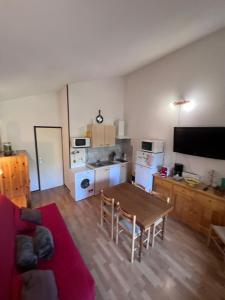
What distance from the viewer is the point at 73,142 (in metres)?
3.84

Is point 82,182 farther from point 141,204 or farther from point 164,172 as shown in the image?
point 164,172

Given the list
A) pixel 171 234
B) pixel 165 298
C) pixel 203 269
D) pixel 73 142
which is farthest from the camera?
pixel 73 142

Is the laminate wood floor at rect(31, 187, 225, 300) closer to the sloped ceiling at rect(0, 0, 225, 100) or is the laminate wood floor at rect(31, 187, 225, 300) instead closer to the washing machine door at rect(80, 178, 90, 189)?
the washing machine door at rect(80, 178, 90, 189)

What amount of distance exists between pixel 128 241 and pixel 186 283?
958 millimetres

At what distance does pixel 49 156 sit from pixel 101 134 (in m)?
1.69

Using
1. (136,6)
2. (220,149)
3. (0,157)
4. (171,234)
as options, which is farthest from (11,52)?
(171,234)

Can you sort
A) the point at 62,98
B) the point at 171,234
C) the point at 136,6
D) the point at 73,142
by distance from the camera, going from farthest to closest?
the point at 62,98 < the point at 73,142 < the point at 171,234 < the point at 136,6

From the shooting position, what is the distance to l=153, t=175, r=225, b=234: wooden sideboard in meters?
2.56

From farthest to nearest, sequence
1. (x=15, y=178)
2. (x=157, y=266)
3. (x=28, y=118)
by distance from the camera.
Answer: (x=28, y=118), (x=15, y=178), (x=157, y=266)

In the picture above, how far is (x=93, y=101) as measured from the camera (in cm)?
430

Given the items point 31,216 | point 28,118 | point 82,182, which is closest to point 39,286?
point 31,216

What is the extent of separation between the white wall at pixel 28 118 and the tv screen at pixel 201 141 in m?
3.36

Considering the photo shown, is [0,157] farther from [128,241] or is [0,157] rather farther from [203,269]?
[203,269]

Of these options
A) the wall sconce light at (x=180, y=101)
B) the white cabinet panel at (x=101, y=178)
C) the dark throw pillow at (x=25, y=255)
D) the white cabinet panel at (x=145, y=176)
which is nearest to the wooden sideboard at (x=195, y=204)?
the white cabinet panel at (x=145, y=176)
